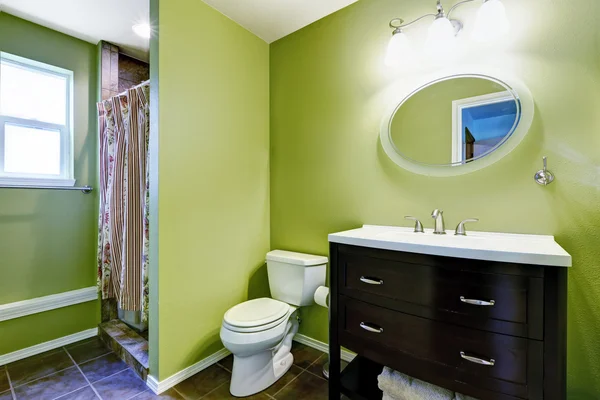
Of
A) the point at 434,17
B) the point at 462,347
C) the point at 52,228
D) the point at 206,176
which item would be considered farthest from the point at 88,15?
the point at 462,347

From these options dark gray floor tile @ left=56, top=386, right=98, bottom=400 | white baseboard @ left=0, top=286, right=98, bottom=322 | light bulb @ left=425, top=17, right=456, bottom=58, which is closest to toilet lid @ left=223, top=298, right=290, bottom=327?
dark gray floor tile @ left=56, top=386, right=98, bottom=400

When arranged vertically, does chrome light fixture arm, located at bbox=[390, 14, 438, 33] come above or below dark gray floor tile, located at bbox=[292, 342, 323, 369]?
above

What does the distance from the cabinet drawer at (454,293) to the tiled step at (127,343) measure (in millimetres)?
1436

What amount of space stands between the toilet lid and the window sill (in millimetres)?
1712

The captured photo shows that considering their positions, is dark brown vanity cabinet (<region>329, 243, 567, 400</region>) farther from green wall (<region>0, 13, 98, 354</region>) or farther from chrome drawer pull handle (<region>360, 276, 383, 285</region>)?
green wall (<region>0, 13, 98, 354</region>)

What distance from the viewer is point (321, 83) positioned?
6.49 feet

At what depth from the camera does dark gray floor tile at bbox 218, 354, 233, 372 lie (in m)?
1.81

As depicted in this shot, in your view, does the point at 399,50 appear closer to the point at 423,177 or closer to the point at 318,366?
the point at 423,177

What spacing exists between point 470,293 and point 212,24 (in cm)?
214

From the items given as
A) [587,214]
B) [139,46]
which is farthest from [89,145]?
[587,214]

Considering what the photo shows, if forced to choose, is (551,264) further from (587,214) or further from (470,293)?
(587,214)

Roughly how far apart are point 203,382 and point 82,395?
65 centimetres

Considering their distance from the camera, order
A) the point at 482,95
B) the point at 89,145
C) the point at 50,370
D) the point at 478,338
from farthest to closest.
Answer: the point at 89,145 → the point at 50,370 → the point at 482,95 → the point at 478,338

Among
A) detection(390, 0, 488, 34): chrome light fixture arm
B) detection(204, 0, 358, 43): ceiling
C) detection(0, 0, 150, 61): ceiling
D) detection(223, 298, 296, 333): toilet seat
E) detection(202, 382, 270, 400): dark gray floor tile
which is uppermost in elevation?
detection(0, 0, 150, 61): ceiling
